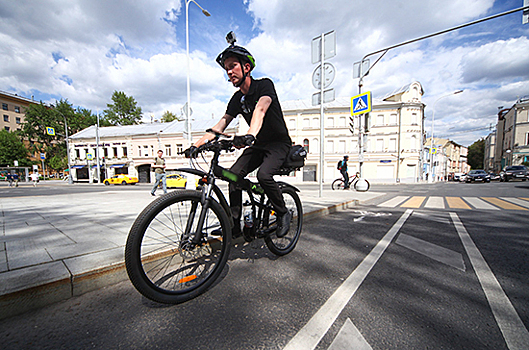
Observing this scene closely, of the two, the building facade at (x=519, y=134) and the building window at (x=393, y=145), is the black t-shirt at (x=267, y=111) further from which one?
the building facade at (x=519, y=134)

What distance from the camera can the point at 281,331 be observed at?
1.33 meters

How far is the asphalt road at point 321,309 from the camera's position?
1234mm

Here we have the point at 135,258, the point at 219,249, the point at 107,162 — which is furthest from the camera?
the point at 107,162

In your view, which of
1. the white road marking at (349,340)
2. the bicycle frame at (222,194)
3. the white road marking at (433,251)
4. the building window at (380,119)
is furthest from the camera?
the building window at (380,119)

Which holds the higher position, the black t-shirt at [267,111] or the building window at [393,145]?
the building window at [393,145]

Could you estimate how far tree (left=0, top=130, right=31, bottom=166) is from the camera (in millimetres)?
40219

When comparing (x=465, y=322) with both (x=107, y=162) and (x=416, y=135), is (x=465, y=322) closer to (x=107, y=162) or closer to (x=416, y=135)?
(x=416, y=135)

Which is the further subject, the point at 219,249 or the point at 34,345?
the point at 219,249

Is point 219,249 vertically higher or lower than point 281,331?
A: higher

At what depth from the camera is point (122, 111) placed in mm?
44281

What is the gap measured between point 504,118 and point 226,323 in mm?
70610

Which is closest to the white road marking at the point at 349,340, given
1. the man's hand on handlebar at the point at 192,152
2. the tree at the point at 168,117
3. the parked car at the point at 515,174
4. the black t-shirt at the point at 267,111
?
the man's hand on handlebar at the point at 192,152

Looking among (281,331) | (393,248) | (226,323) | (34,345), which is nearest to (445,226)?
(393,248)

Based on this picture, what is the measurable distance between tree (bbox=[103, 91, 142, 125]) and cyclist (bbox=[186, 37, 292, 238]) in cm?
5177
